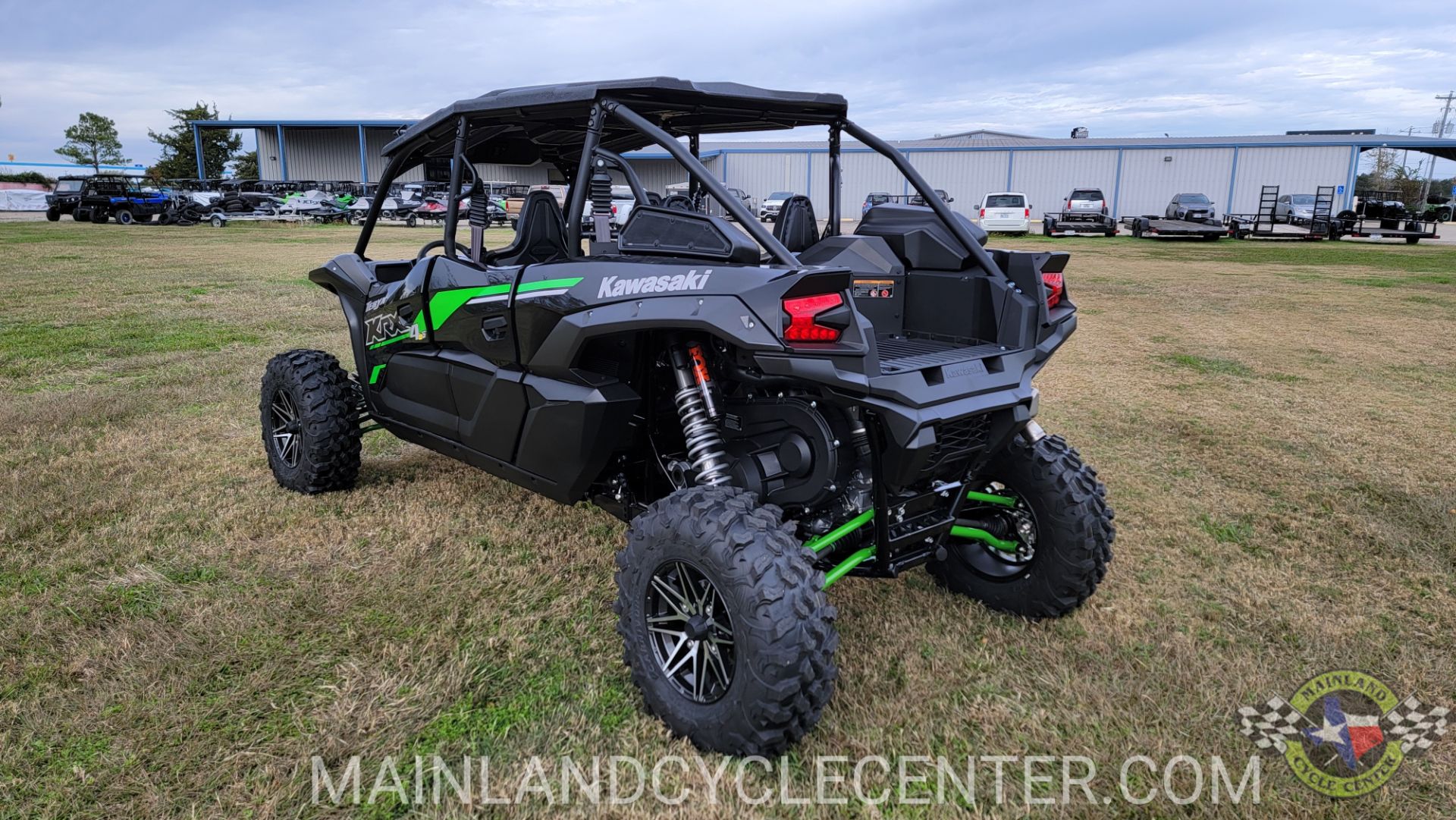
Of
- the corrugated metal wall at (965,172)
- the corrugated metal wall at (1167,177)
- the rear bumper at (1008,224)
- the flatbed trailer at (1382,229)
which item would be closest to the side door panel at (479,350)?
the rear bumper at (1008,224)

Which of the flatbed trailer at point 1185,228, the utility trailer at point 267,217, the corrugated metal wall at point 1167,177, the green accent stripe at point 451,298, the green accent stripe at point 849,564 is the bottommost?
the green accent stripe at point 849,564

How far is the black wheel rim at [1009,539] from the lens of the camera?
139 inches

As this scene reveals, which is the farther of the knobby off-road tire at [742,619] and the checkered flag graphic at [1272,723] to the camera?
the checkered flag graphic at [1272,723]

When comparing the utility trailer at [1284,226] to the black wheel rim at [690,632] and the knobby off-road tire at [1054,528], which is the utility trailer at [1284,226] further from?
the black wheel rim at [690,632]

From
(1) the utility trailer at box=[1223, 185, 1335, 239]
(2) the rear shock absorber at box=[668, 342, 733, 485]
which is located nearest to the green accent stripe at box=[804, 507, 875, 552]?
(2) the rear shock absorber at box=[668, 342, 733, 485]

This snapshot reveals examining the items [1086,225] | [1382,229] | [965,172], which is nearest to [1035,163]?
[965,172]

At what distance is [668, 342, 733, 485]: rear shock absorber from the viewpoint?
118 inches

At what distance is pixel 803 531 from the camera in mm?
3227

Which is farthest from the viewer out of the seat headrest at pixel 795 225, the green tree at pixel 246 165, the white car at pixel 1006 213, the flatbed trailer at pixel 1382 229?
the green tree at pixel 246 165

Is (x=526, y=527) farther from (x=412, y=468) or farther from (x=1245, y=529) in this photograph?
(x=1245, y=529)

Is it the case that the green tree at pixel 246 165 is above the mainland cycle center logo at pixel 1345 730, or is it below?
above

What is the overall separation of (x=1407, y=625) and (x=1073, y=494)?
57.3 inches

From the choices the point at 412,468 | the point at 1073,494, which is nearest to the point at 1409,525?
the point at 1073,494

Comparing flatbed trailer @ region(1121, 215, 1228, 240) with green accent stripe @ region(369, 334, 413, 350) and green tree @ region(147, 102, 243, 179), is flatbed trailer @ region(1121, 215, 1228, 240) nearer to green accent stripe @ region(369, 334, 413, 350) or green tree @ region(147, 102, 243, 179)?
green accent stripe @ region(369, 334, 413, 350)
